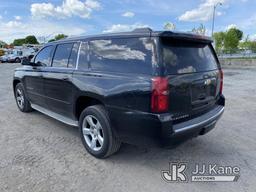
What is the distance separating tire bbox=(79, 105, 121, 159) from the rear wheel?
2674 mm

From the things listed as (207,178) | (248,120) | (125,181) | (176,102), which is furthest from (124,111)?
(248,120)

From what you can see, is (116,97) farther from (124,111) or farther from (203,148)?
(203,148)

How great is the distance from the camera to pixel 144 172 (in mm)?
3229

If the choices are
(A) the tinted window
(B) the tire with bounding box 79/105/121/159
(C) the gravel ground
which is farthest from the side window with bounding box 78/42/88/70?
(C) the gravel ground

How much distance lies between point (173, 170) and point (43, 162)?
1894 mm

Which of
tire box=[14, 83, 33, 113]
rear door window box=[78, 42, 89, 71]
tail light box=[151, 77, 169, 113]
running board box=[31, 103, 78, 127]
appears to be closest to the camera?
tail light box=[151, 77, 169, 113]

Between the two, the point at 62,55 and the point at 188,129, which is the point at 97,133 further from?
the point at 62,55

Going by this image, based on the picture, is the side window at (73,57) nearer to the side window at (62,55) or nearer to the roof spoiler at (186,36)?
the side window at (62,55)

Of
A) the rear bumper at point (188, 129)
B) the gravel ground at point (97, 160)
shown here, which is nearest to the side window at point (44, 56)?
the gravel ground at point (97, 160)

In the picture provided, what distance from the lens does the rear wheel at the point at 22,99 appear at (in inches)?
229

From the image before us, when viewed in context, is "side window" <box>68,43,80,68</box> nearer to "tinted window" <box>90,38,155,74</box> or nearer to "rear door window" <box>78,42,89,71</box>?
"rear door window" <box>78,42,89,71</box>

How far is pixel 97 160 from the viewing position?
3547mm

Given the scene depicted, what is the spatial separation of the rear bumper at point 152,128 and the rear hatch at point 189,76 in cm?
12

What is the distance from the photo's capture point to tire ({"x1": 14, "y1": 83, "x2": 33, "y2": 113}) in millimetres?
5820
